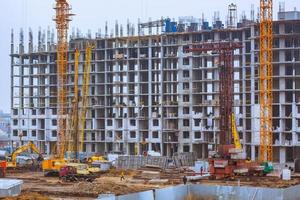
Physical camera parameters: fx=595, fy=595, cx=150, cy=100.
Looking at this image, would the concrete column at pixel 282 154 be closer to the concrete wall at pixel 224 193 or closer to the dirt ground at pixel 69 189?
the dirt ground at pixel 69 189

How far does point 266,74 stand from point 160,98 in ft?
64.2

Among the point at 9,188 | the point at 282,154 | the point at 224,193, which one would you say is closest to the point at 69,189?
the point at 9,188

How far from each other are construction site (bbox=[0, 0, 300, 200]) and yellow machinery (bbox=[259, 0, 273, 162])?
11 cm

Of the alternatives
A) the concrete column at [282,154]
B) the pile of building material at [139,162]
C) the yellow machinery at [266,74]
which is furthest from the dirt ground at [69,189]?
the concrete column at [282,154]

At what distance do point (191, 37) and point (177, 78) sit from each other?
555 centimetres

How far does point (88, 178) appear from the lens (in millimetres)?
47438

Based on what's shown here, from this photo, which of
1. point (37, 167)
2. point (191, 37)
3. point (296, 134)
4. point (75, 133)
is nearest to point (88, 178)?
point (75, 133)

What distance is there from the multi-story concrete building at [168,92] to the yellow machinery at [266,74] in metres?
7.10

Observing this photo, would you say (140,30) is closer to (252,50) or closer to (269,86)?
(252,50)

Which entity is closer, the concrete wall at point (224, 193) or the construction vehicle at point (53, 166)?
the concrete wall at point (224, 193)

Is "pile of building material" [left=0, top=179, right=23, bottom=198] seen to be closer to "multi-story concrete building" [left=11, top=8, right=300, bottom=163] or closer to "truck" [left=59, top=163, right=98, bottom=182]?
"truck" [left=59, top=163, right=98, bottom=182]

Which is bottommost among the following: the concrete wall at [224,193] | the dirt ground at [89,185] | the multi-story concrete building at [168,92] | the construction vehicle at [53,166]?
the dirt ground at [89,185]

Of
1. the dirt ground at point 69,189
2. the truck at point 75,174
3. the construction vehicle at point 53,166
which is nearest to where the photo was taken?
the dirt ground at point 69,189

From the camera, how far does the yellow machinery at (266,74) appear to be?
190 feet
